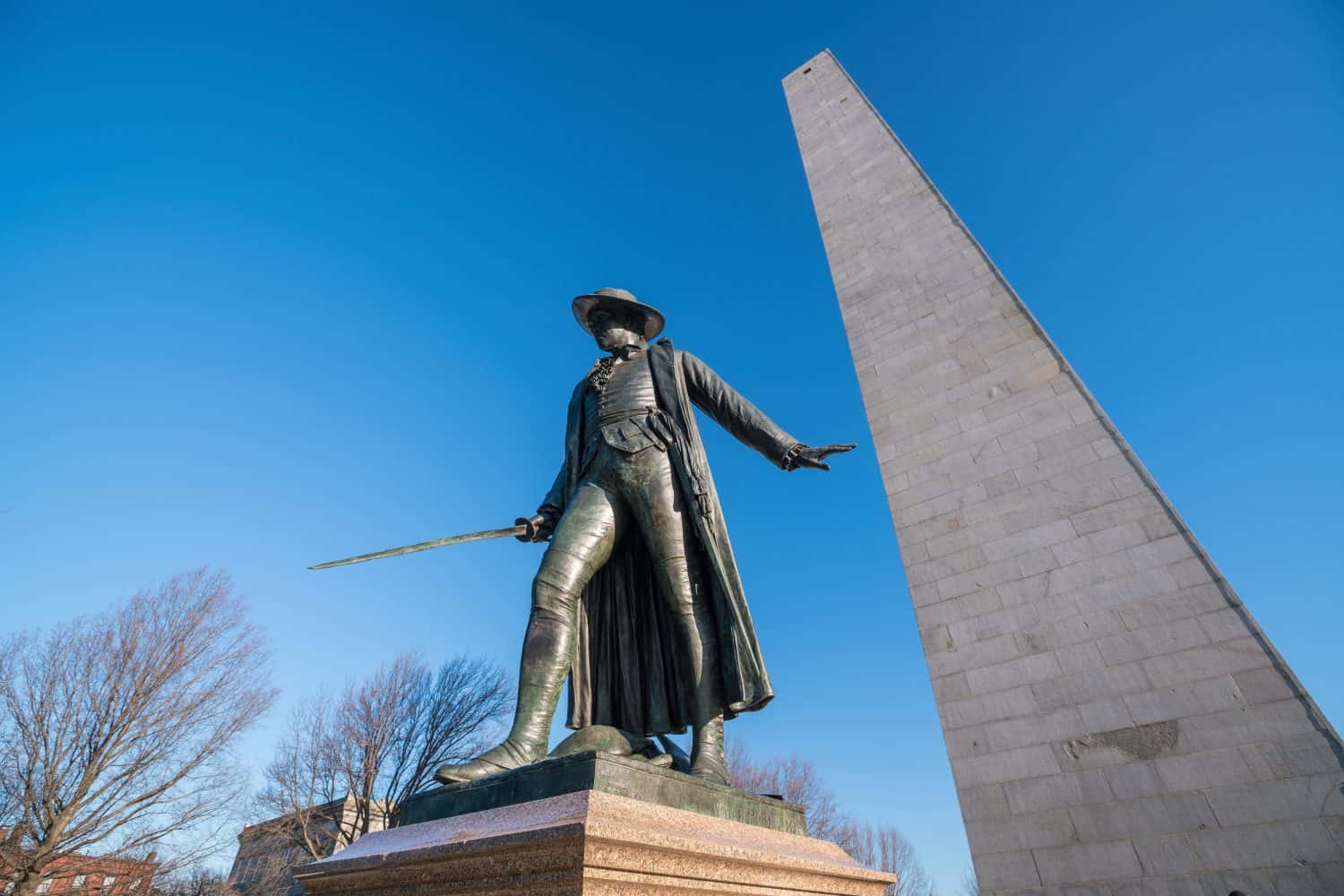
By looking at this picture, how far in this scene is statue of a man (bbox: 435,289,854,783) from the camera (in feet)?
9.64

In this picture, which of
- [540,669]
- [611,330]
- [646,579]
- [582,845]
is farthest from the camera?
[611,330]

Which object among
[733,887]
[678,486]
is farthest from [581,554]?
[733,887]

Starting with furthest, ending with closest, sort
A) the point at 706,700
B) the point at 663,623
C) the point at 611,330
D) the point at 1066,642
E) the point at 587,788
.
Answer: the point at 1066,642 → the point at 611,330 → the point at 663,623 → the point at 706,700 → the point at 587,788

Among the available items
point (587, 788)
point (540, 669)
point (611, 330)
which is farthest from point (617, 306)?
point (587, 788)

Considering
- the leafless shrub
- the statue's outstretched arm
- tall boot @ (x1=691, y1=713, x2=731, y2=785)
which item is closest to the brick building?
the leafless shrub

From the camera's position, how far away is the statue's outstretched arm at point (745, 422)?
348cm

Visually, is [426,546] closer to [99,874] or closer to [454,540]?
[454,540]

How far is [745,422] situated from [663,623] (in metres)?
1.23

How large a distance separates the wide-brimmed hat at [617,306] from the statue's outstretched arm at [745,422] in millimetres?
343

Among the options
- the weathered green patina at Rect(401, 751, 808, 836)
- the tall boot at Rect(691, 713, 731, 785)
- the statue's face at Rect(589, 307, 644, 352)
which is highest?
the statue's face at Rect(589, 307, 644, 352)

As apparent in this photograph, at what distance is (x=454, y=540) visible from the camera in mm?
3463

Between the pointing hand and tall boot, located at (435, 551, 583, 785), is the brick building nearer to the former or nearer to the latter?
tall boot, located at (435, 551, 583, 785)

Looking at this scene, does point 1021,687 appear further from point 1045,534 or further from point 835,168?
point 835,168

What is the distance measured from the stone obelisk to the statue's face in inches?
252
